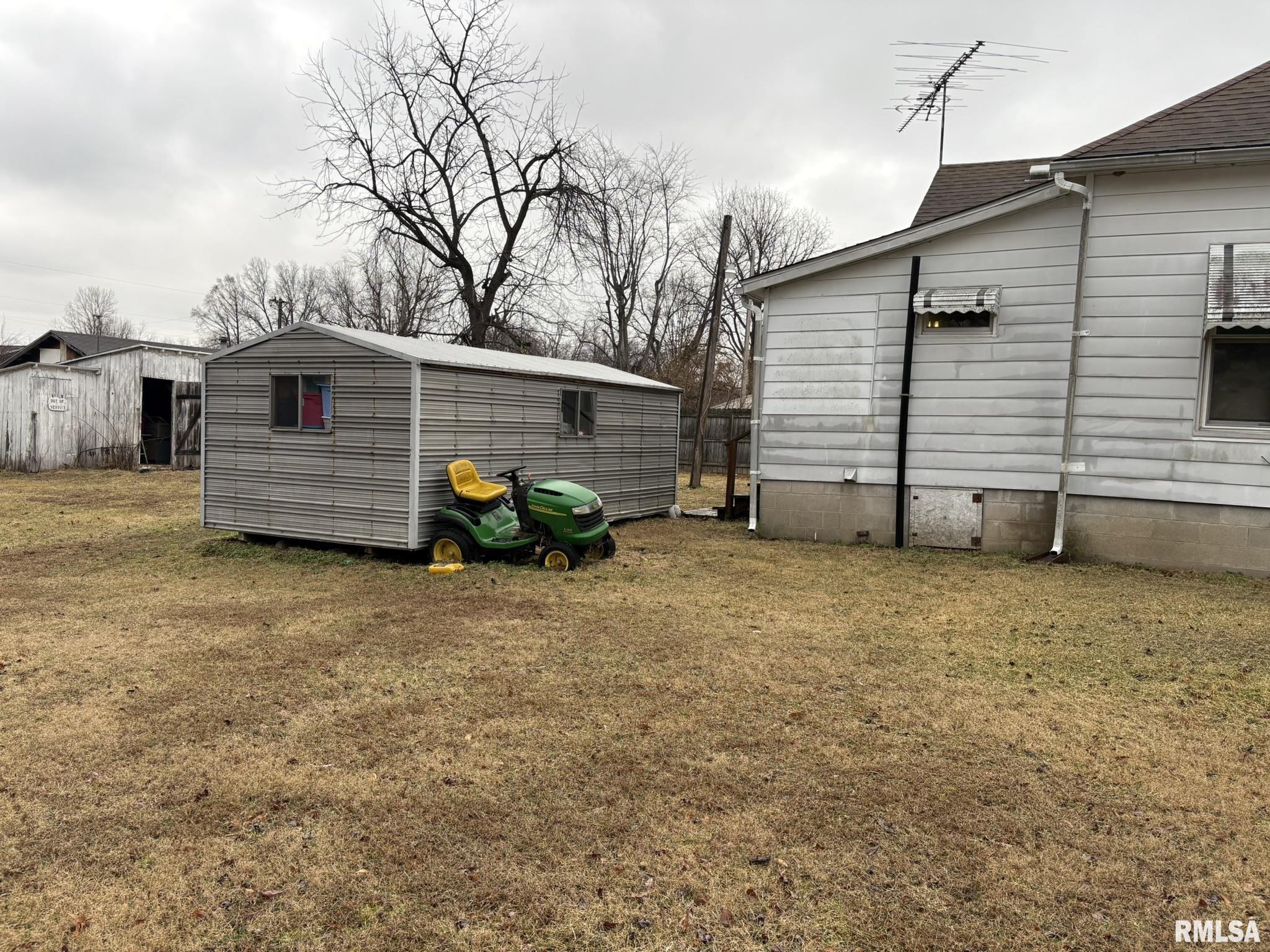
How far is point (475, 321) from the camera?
2244cm

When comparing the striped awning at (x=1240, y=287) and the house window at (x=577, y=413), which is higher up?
the striped awning at (x=1240, y=287)

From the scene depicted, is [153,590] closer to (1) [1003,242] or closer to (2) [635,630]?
(2) [635,630]

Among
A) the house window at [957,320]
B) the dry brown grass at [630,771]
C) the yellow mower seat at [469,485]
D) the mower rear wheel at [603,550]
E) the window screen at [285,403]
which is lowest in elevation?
the dry brown grass at [630,771]

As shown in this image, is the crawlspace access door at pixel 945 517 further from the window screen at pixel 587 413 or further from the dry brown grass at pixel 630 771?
the window screen at pixel 587 413

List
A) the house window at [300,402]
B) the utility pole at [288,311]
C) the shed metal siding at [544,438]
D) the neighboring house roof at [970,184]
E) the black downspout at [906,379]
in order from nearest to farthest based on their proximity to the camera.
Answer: the shed metal siding at [544,438]
the house window at [300,402]
the black downspout at [906,379]
the neighboring house roof at [970,184]
the utility pole at [288,311]

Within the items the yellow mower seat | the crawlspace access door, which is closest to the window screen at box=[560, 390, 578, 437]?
the yellow mower seat

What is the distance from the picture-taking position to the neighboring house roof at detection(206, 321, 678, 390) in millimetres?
8500

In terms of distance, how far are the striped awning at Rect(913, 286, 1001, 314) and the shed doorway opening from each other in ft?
62.9

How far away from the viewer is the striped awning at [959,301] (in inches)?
350

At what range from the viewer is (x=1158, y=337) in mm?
8117

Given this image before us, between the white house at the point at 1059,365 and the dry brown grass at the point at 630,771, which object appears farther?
the white house at the point at 1059,365

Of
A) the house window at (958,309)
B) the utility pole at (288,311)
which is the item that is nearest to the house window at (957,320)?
the house window at (958,309)

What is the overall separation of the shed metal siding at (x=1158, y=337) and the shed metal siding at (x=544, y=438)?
19.3 ft

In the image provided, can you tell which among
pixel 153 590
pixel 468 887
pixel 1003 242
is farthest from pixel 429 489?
pixel 1003 242
